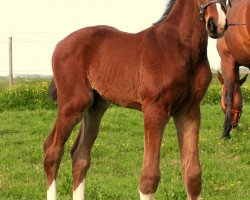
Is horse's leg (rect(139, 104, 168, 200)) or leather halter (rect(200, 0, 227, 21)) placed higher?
leather halter (rect(200, 0, 227, 21))

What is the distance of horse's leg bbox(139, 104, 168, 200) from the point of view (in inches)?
206

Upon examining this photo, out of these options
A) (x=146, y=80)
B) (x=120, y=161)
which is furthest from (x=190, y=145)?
(x=120, y=161)

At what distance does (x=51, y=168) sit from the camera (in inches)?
244

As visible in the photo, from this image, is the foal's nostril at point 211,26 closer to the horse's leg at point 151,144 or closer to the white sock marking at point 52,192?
the horse's leg at point 151,144

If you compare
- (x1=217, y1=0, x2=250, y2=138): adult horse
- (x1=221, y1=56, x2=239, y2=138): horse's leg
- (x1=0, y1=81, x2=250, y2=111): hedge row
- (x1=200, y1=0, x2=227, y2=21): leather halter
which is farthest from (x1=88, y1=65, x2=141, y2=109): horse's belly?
(x1=0, y1=81, x2=250, y2=111): hedge row

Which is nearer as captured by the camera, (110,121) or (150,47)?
(150,47)

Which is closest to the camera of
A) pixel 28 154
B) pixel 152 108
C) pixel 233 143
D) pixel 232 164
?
pixel 152 108

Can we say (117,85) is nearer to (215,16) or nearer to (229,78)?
(215,16)

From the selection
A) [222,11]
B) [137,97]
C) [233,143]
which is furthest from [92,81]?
[233,143]

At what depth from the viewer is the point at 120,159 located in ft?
29.5

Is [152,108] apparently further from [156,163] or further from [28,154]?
[28,154]

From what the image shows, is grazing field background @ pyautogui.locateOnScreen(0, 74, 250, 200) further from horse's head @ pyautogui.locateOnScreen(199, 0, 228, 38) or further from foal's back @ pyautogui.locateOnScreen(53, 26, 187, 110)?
horse's head @ pyautogui.locateOnScreen(199, 0, 228, 38)

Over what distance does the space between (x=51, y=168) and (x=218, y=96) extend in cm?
1096

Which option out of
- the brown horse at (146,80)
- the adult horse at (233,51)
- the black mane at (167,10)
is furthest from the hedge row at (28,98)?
the black mane at (167,10)
